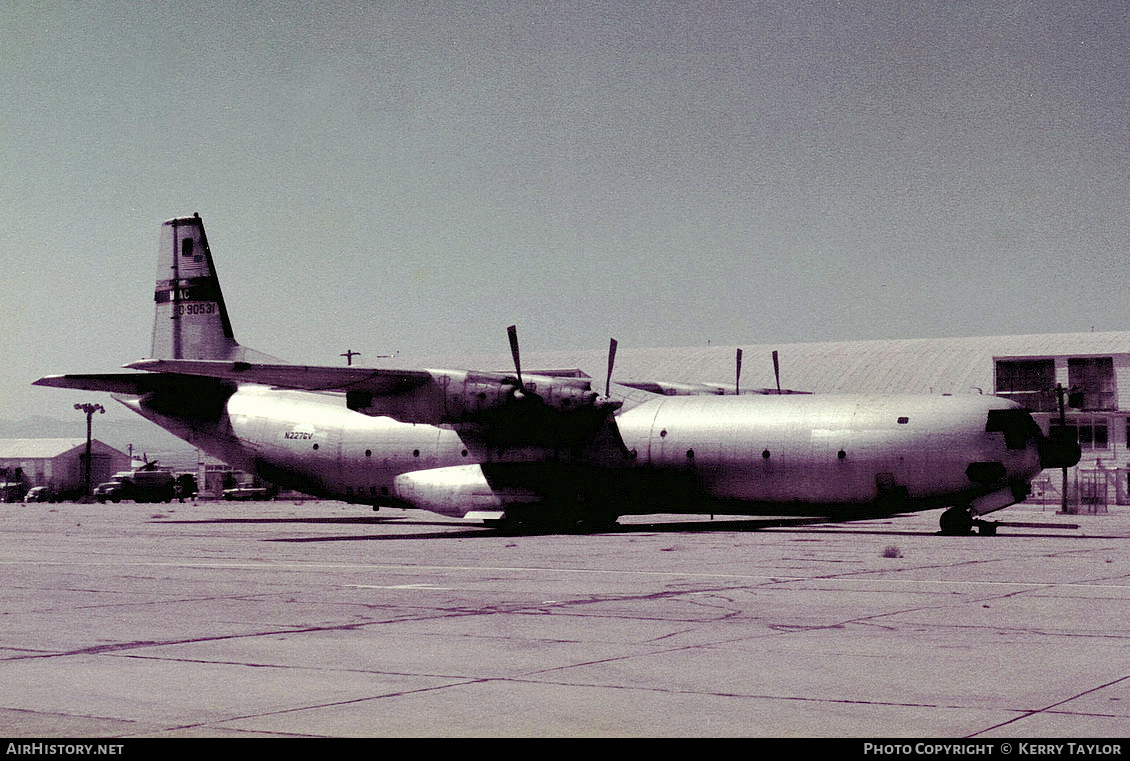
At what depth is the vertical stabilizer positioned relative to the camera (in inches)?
1746

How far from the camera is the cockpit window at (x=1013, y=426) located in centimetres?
3091

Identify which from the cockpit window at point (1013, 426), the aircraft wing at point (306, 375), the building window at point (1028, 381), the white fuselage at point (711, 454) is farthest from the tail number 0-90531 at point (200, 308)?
the building window at point (1028, 381)

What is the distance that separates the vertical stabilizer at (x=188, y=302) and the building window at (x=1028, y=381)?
166ft

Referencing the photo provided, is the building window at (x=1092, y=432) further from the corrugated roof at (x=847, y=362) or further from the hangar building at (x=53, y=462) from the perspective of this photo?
the hangar building at (x=53, y=462)

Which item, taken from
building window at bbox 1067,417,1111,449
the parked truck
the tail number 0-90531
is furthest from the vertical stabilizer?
building window at bbox 1067,417,1111,449

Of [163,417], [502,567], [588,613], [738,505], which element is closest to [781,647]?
[588,613]

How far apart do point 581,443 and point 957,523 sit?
10623 mm

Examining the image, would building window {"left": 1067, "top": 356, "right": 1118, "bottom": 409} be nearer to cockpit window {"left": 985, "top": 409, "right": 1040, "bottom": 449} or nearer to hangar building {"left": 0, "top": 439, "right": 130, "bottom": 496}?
cockpit window {"left": 985, "top": 409, "right": 1040, "bottom": 449}

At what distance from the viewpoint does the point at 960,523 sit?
103 feet

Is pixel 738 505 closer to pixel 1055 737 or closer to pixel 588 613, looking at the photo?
pixel 588 613

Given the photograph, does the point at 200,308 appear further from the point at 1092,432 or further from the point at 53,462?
the point at 53,462

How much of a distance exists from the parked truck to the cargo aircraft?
42.5 meters

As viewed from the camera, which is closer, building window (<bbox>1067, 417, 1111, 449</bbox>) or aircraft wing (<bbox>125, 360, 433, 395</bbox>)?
aircraft wing (<bbox>125, 360, 433, 395</bbox>)

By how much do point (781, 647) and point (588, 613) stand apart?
3404 mm
